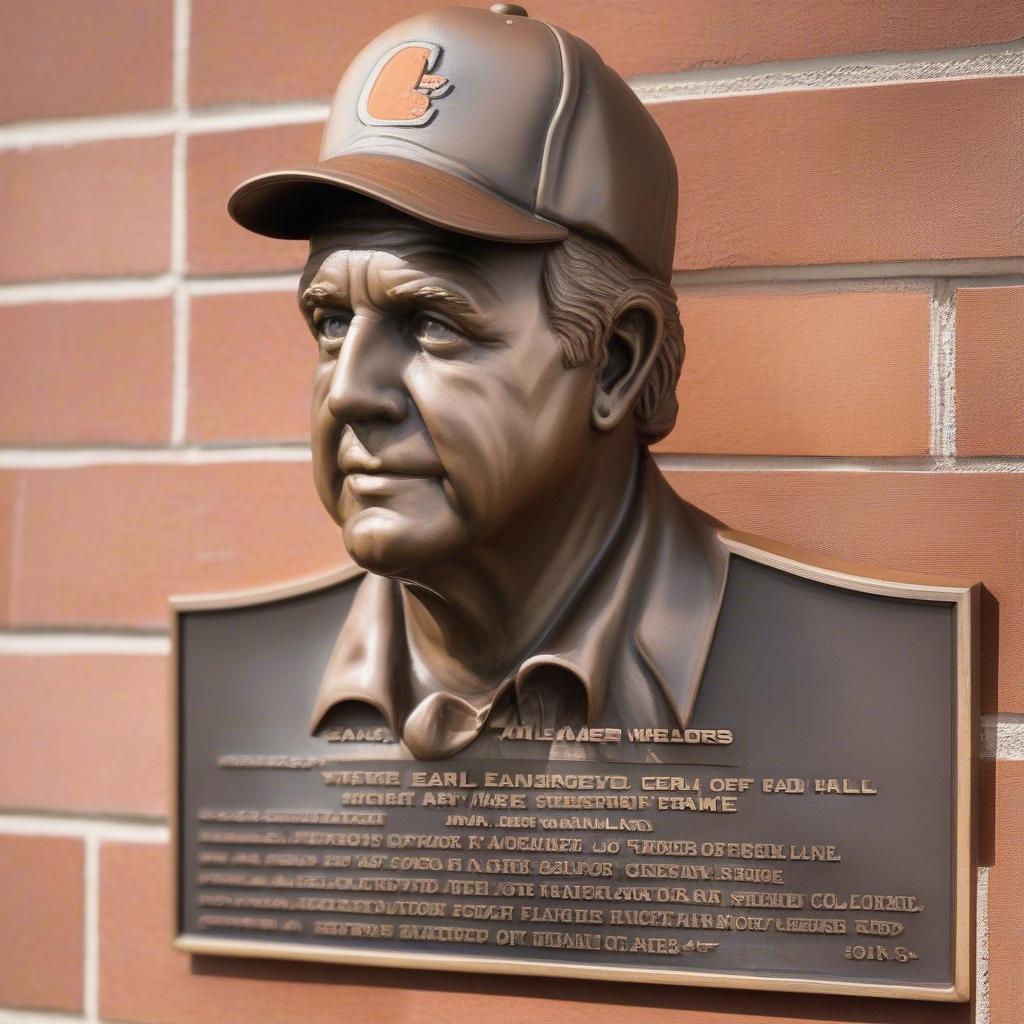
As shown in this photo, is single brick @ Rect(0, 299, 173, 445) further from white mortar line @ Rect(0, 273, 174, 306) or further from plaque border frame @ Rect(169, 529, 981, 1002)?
plaque border frame @ Rect(169, 529, 981, 1002)

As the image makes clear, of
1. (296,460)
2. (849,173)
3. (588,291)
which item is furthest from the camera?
(296,460)

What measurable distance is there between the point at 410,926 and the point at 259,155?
95 centimetres

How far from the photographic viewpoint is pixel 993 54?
5.71 ft

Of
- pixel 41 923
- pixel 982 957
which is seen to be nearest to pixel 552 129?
pixel 982 957

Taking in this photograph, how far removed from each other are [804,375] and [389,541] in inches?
21.2

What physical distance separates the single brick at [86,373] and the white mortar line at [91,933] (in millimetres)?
527

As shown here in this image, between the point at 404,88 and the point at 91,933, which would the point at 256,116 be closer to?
the point at 404,88

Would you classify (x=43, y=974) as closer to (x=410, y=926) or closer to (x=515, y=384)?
(x=410, y=926)

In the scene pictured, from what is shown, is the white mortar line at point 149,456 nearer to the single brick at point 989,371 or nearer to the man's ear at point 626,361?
the man's ear at point 626,361

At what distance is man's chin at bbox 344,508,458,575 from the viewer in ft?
5.07

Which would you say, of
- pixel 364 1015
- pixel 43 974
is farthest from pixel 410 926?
pixel 43 974

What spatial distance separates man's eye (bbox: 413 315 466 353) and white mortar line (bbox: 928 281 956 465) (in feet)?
1.79

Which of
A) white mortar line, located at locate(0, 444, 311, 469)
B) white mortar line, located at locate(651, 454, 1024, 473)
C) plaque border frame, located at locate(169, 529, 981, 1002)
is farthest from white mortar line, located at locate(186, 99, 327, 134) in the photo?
plaque border frame, located at locate(169, 529, 981, 1002)

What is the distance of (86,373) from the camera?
210cm
